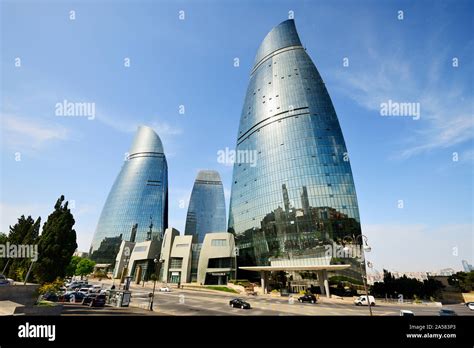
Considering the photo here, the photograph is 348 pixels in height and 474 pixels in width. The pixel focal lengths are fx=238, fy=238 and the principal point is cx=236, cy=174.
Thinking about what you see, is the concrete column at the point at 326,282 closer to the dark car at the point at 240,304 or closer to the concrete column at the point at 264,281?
the concrete column at the point at 264,281

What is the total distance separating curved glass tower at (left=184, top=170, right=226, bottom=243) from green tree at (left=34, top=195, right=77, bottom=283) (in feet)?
382

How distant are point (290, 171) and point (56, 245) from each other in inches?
2078

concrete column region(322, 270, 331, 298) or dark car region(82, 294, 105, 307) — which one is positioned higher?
dark car region(82, 294, 105, 307)

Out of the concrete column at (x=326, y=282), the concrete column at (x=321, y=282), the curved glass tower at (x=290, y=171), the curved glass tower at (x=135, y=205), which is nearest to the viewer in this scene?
the concrete column at (x=326, y=282)

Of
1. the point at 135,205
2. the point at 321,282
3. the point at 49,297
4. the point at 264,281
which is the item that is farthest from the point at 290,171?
the point at 135,205

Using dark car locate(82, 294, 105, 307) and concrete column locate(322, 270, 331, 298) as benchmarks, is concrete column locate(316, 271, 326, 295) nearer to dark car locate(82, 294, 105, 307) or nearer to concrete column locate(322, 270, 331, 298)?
concrete column locate(322, 270, 331, 298)

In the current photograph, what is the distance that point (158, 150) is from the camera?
461 ft

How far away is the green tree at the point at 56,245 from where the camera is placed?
92.7ft

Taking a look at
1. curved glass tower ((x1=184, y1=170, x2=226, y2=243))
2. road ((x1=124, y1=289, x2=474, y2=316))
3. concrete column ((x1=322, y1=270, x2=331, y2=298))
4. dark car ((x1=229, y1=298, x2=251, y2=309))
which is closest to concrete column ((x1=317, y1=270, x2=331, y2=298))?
concrete column ((x1=322, y1=270, x2=331, y2=298))

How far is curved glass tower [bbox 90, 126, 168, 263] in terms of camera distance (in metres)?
119

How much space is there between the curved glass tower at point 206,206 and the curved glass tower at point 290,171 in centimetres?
6851

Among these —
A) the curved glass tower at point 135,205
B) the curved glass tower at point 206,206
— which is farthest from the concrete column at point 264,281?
the curved glass tower at point 206,206
